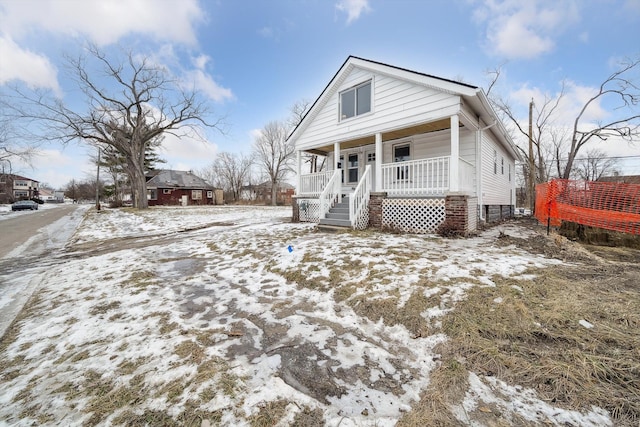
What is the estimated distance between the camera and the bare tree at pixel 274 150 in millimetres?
37688

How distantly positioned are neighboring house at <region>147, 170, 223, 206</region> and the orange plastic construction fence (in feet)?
133

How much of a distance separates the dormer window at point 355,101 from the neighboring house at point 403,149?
1.6 inches

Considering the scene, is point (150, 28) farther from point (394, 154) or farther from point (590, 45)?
point (590, 45)

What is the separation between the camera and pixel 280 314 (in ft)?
10.5

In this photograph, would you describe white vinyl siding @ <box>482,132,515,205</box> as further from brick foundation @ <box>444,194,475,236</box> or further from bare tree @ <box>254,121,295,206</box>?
bare tree @ <box>254,121,295,206</box>

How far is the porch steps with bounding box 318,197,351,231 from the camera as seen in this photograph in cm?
804

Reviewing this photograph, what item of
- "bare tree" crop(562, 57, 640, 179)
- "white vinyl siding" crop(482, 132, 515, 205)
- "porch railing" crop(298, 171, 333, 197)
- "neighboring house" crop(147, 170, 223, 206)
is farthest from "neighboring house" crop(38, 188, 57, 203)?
"bare tree" crop(562, 57, 640, 179)

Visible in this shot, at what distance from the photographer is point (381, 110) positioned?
346 inches

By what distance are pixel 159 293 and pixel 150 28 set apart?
43.9 ft

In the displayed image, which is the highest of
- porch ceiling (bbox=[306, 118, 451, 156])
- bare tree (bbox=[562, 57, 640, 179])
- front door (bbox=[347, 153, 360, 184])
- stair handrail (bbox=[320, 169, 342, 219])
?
bare tree (bbox=[562, 57, 640, 179])

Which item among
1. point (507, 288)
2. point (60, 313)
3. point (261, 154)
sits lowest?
point (60, 313)

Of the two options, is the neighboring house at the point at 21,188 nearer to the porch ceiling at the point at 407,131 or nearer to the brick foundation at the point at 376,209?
the porch ceiling at the point at 407,131

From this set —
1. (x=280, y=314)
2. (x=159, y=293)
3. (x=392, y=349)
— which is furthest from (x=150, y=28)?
(x=392, y=349)

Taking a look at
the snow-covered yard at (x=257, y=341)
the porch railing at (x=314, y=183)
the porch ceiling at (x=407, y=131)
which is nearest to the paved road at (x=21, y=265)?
the snow-covered yard at (x=257, y=341)
